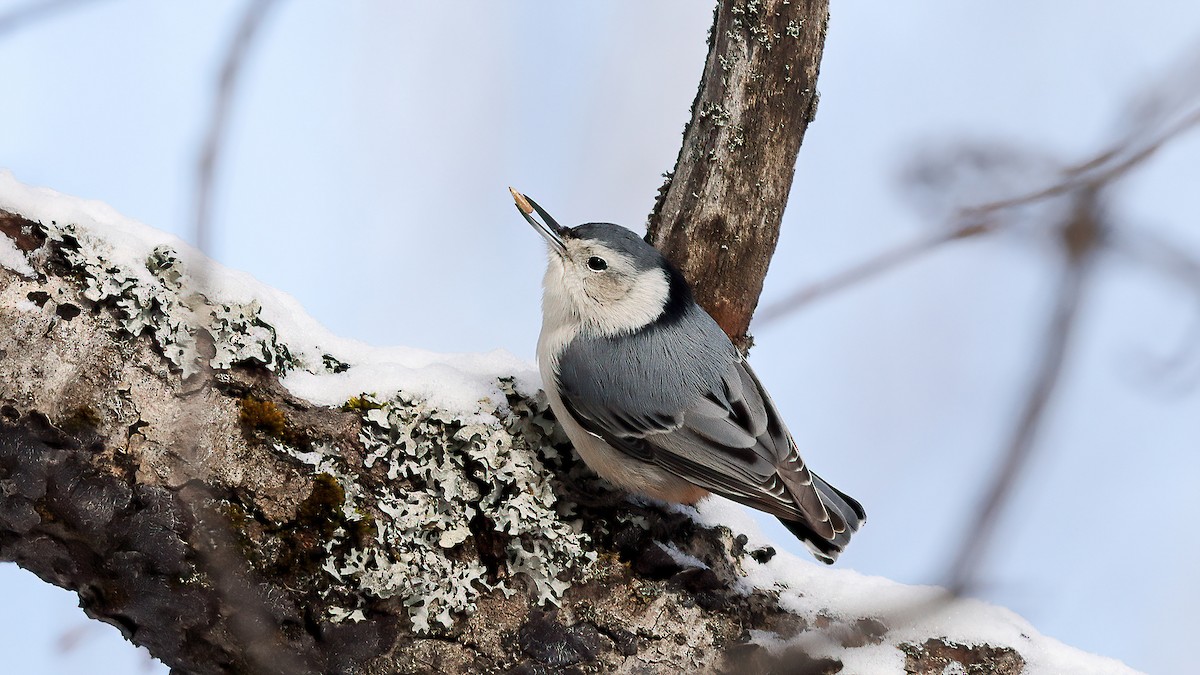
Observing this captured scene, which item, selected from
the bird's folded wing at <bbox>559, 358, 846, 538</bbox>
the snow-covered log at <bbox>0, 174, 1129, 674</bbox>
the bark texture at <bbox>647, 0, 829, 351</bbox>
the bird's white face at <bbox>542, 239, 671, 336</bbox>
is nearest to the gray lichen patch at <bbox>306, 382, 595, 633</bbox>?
the snow-covered log at <bbox>0, 174, 1129, 674</bbox>

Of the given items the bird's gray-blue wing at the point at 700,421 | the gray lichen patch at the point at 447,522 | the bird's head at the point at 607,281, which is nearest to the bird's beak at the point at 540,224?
the bird's head at the point at 607,281

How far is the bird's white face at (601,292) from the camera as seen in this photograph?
6.03 ft

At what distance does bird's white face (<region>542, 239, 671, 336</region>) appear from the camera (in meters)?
1.84

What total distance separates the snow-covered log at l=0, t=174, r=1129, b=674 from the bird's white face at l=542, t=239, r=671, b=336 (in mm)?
415

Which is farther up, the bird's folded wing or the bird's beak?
the bird's beak

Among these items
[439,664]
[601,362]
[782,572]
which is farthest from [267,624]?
[782,572]

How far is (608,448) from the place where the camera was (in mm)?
1638

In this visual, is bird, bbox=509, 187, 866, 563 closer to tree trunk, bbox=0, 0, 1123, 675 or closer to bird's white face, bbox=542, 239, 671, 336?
bird's white face, bbox=542, 239, 671, 336

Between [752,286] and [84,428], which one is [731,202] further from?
[84,428]

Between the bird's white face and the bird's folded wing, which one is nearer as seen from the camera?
the bird's folded wing

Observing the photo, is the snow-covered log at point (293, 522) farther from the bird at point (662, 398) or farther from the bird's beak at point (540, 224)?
the bird's beak at point (540, 224)

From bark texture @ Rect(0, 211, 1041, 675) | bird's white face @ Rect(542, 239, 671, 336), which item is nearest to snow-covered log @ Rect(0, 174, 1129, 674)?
bark texture @ Rect(0, 211, 1041, 675)

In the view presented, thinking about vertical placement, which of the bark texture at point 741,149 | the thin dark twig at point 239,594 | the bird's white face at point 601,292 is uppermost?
the bark texture at point 741,149

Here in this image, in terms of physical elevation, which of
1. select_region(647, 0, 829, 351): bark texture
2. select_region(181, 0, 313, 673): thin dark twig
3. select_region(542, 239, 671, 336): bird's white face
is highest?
select_region(647, 0, 829, 351): bark texture
